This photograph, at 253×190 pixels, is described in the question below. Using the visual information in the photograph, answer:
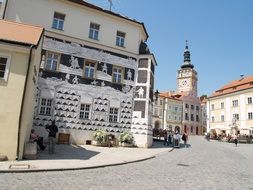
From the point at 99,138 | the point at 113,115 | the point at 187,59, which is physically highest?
the point at 187,59

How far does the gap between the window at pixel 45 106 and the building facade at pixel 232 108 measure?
41.6 meters

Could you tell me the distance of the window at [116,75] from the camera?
25.0 metres

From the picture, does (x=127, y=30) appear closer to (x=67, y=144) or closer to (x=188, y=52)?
(x=67, y=144)

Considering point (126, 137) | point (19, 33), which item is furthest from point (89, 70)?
point (19, 33)

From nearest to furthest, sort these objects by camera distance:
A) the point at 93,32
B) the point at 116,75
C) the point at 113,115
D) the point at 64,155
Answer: the point at 64,155 → the point at 113,115 → the point at 93,32 → the point at 116,75

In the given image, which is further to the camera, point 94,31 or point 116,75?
point 116,75

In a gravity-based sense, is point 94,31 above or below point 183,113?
above

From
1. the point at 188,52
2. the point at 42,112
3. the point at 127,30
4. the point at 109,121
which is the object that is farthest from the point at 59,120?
the point at 188,52

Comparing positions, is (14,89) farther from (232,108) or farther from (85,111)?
(232,108)

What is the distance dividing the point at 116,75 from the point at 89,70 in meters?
2.61

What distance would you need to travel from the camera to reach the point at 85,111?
2334cm

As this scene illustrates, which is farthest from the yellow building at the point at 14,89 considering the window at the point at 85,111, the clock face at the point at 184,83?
the clock face at the point at 184,83

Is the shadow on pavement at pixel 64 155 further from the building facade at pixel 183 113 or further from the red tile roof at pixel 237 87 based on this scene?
the building facade at pixel 183 113

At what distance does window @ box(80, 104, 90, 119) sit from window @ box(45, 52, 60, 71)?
3.90 meters
